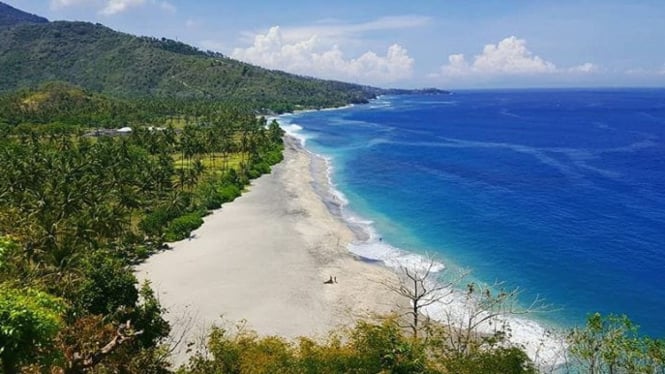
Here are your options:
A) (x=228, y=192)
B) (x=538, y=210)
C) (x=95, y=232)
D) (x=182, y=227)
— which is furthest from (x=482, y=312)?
(x=228, y=192)

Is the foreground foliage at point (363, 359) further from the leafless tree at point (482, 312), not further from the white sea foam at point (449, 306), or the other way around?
the leafless tree at point (482, 312)

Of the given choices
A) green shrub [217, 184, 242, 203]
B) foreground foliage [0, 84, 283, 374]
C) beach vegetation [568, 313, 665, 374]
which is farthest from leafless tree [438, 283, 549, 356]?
green shrub [217, 184, 242, 203]

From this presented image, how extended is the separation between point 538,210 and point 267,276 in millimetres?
51017

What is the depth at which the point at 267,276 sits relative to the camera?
5775 centimetres

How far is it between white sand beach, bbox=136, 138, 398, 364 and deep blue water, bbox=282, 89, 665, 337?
11.1 metres

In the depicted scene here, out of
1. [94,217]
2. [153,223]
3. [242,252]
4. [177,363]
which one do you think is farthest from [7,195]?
[177,363]

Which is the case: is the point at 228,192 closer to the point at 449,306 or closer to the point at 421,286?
the point at 421,286

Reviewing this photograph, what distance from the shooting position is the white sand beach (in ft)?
156

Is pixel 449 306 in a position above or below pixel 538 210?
above

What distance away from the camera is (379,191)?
4008 inches

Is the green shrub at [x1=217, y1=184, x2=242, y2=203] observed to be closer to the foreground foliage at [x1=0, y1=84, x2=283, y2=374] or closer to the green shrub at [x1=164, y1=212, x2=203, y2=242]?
the foreground foliage at [x1=0, y1=84, x2=283, y2=374]

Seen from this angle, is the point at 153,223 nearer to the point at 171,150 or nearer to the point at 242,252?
the point at 242,252

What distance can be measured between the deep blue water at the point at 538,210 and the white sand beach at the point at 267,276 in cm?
1112

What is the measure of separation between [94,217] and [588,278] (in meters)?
56.3
